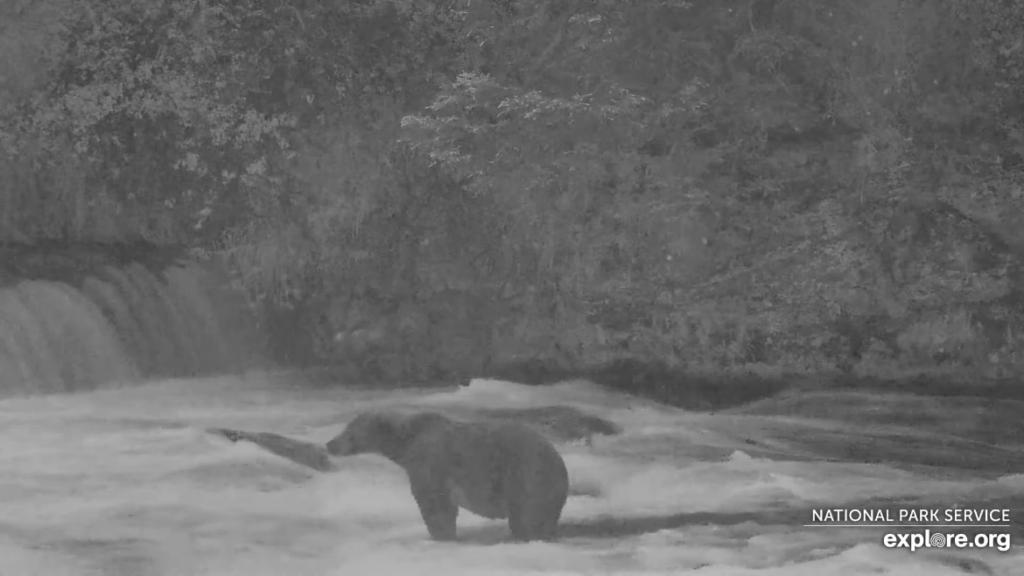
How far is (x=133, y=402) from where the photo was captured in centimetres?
351

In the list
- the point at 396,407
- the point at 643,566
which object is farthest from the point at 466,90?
the point at 643,566

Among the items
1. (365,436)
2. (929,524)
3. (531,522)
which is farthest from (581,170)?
(929,524)

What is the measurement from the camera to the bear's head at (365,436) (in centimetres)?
309

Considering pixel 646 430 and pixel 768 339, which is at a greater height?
pixel 768 339

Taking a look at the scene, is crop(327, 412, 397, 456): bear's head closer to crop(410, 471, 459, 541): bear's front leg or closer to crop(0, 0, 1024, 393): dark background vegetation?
crop(410, 471, 459, 541): bear's front leg

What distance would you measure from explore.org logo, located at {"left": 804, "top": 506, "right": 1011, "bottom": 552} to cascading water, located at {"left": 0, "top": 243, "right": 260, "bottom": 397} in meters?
1.97

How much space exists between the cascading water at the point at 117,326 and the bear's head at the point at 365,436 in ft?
2.11

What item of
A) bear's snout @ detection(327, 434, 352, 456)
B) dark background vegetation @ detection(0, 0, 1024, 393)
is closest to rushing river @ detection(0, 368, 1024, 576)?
bear's snout @ detection(327, 434, 352, 456)

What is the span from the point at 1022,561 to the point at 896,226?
53.5 inches

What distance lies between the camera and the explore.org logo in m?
3.03

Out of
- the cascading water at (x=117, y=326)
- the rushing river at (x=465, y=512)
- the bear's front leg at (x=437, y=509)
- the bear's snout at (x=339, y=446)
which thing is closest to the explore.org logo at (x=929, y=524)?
the rushing river at (x=465, y=512)

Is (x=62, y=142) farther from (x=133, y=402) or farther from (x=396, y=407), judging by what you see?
(x=396, y=407)

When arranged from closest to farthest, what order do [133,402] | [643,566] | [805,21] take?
[643,566]
[133,402]
[805,21]

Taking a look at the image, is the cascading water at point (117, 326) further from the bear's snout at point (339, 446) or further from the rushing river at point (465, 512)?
the bear's snout at point (339, 446)
